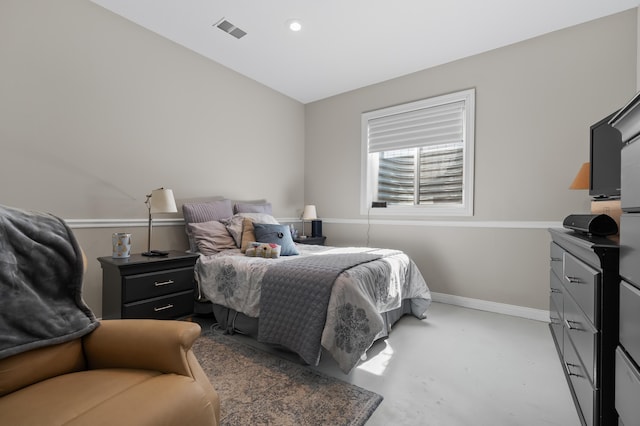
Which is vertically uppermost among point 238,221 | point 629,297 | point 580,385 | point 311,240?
point 238,221

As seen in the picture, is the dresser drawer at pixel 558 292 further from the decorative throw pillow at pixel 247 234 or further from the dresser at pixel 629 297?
the decorative throw pillow at pixel 247 234

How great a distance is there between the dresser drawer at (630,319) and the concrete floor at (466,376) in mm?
771

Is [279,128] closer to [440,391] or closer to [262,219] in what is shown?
[262,219]

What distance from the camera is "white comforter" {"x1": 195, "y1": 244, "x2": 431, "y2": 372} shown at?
1806 millimetres

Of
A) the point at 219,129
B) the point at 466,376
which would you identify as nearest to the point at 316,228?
the point at 219,129

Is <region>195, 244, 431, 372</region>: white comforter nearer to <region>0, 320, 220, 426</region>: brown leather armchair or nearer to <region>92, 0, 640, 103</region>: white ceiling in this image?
<region>0, 320, 220, 426</region>: brown leather armchair

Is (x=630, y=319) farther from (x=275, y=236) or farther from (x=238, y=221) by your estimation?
(x=238, y=221)

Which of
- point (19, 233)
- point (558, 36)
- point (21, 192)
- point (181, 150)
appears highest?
point (558, 36)

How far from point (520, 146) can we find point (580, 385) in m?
2.30

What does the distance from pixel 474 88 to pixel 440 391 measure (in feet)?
9.97

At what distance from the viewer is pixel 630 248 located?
962 mm

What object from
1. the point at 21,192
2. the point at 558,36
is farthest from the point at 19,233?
the point at 558,36

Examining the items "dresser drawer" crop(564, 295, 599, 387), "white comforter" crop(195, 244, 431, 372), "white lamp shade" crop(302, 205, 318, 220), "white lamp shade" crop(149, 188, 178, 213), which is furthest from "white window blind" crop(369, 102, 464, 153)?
"white lamp shade" crop(149, 188, 178, 213)

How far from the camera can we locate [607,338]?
1.13m
